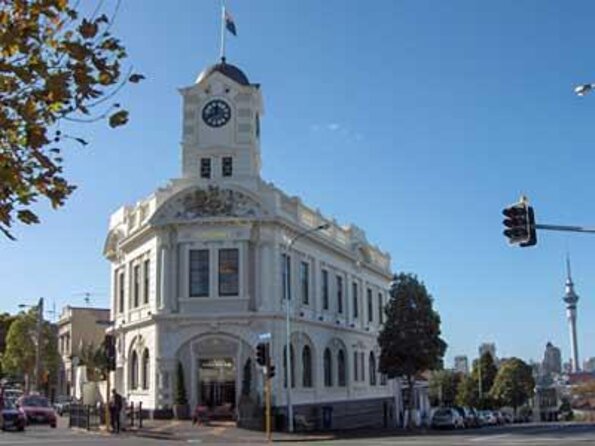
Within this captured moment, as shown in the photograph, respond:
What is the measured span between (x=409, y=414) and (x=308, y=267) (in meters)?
16.1

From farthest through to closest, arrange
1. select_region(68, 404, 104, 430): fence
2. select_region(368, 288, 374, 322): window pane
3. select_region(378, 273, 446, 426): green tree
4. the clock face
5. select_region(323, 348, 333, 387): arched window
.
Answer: select_region(368, 288, 374, 322): window pane
select_region(378, 273, 446, 426): green tree
select_region(323, 348, 333, 387): arched window
the clock face
select_region(68, 404, 104, 430): fence

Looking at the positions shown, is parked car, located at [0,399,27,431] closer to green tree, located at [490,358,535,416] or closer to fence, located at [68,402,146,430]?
fence, located at [68,402,146,430]

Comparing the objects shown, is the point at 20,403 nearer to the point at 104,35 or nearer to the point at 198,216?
the point at 198,216

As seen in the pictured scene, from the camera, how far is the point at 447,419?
5778 centimetres

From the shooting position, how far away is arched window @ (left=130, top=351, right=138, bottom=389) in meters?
51.5

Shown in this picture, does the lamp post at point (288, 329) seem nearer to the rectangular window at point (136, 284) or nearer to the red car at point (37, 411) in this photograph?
the rectangular window at point (136, 284)

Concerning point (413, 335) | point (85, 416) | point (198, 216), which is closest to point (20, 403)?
point (85, 416)

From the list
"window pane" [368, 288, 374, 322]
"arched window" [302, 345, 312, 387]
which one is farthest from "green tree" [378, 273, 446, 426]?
"arched window" [302, 345, 312, 387]

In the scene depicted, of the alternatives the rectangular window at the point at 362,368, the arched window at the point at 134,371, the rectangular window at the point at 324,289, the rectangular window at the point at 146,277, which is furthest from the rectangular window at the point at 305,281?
the rectangular window at the point at 362,368

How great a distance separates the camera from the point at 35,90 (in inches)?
289

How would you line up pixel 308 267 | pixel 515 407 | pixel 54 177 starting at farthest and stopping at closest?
pixel 515 407, pixel 308 267, pixel 54 177

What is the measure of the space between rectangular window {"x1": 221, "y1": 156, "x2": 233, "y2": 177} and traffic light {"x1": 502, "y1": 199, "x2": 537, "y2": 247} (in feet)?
91.7

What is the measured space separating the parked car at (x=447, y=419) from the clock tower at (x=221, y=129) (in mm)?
20409

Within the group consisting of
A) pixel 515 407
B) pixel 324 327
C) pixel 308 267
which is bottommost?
pixel 515 407
